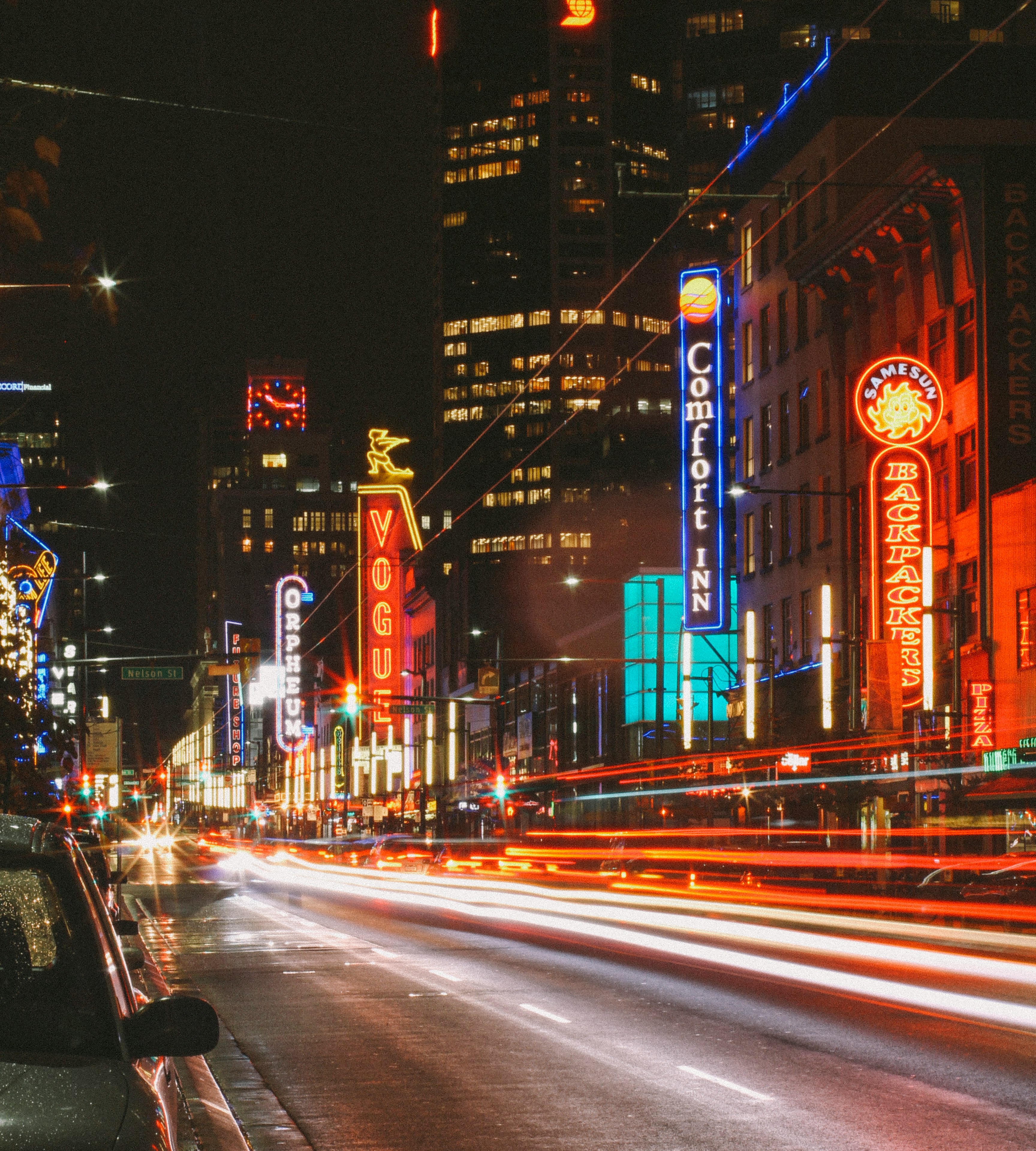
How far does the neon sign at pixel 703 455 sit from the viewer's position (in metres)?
47.9

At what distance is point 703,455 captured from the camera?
47.9m

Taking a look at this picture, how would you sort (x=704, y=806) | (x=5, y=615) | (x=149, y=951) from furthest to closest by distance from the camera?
(x=704, y=806), (x=149, y=951), (x=5, y=615)

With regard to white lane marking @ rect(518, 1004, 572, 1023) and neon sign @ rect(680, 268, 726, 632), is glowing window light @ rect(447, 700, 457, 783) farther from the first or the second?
white lane marking @ rect(518, 1004, 572, 1023)

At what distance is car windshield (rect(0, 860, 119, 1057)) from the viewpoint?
477 cm

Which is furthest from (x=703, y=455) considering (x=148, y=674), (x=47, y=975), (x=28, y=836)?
(x=47, y=975)

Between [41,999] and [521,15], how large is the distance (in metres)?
192

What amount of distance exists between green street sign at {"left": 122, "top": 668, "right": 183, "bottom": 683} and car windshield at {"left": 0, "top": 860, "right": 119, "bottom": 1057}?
114 feet

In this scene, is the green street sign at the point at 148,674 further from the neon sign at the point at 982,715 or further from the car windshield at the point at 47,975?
the car windshield at the point at 47,975

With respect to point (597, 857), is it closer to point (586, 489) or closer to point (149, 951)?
point (149, 951)

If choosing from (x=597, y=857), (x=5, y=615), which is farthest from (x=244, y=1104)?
(x=597, y=857)

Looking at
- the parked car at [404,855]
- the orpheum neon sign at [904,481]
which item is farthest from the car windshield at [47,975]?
the parked car at [404,855]

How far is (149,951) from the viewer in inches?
1003

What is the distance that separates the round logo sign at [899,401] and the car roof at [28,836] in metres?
34.2

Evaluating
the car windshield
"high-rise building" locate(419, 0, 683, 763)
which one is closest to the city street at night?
the car windshield
